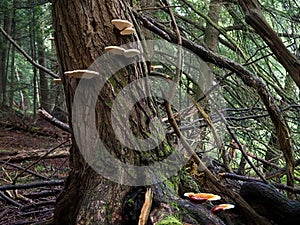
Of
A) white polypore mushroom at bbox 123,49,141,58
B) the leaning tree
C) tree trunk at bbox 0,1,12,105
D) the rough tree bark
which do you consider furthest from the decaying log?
tree trunk at bbox 0,1,12,105

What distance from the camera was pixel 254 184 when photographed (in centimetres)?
202

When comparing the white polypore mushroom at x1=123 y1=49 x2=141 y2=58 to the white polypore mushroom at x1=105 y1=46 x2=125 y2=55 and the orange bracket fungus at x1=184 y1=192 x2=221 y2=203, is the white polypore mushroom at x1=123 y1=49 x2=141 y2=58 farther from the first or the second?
the orange bracket fungus at x1=184 y1=192 x2=221 y2=203

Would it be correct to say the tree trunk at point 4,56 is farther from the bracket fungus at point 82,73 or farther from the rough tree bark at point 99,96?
the bracket fungus at point 82,73

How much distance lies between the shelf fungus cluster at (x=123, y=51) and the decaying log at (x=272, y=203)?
3.46 feet

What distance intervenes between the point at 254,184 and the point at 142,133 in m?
0.75

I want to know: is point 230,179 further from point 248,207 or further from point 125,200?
Answer: point 125,200

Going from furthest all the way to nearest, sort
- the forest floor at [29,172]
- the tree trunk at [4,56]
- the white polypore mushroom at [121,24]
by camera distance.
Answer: the tree trunk at [4,56] < the forest floor at [29,172] < the white polypore mushroom at [121,24]

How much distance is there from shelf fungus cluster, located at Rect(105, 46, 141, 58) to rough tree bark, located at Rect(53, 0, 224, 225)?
0.32 ft

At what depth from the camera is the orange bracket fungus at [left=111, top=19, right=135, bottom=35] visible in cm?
189

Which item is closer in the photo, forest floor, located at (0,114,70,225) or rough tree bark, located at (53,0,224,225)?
rough tree bark, located at (53,0,224,225)

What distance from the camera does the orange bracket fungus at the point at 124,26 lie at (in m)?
1.89

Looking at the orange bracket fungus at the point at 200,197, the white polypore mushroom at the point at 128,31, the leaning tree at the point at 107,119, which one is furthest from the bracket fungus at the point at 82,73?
the orange bracket fungus at the point at 200,197

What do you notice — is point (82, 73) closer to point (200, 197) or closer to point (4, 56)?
point (200, 197)

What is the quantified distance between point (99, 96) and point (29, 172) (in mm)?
2020
